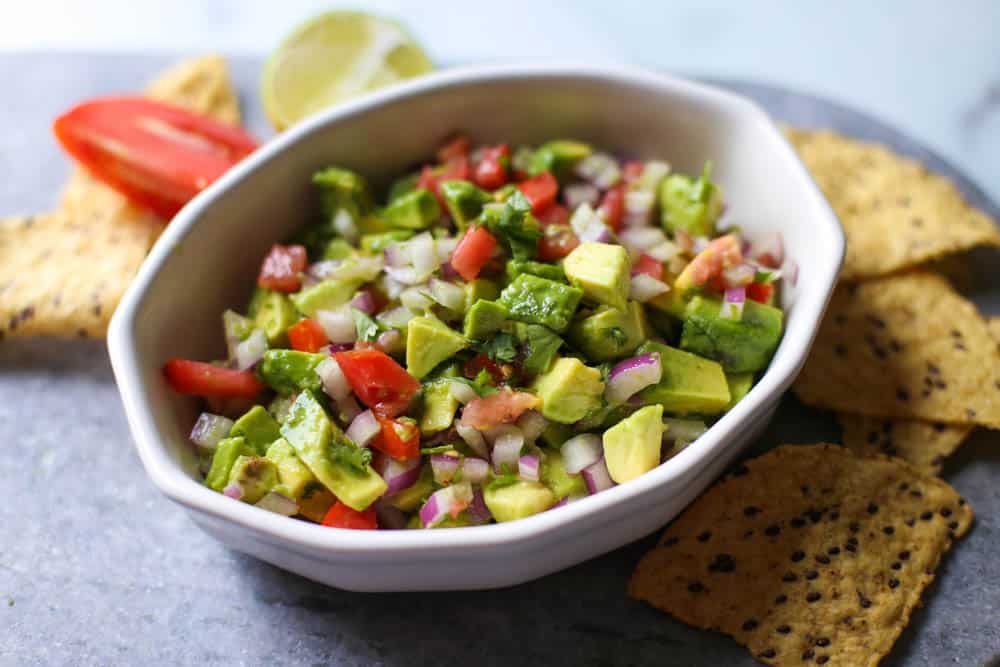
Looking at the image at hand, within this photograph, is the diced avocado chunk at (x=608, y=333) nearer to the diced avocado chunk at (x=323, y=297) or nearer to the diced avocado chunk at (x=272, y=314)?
the diced avocado chunk at (x=323, y=297)

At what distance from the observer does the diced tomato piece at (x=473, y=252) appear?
2111 millimetres

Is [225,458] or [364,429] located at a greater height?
[364,429]

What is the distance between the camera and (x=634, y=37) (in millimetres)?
3975

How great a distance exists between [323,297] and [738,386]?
0.93 meters

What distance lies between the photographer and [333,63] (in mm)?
2836

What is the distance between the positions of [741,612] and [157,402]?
128 cm

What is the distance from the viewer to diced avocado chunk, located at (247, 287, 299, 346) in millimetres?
2154

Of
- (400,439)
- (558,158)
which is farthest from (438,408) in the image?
(558,158)

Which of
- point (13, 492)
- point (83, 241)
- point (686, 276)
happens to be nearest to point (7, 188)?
point (83, 241)

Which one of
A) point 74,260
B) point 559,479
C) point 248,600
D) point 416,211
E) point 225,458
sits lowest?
point 248,600

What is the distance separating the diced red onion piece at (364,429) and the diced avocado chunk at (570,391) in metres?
0.33

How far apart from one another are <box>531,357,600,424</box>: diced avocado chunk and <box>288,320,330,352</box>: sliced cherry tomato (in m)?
0.51

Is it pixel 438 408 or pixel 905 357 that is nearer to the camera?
pixel 438 408

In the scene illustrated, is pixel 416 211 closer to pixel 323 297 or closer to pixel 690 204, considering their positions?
pixel 323 297
